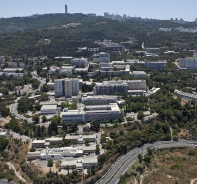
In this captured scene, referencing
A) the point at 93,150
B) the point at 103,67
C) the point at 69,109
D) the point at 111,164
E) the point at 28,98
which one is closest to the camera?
the point at 111,164

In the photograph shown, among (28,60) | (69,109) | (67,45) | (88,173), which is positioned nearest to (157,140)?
(88,173)

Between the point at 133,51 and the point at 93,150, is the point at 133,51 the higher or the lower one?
the higher one

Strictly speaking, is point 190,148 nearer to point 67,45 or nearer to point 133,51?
point 133,51

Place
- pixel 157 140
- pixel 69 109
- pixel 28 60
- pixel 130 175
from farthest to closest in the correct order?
pixel 28 60, pixel 69 109, pixel 157 140, pixel 130 175

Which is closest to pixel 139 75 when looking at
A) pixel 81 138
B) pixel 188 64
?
pixel 188 64

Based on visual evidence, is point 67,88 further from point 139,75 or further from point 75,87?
point 139,75

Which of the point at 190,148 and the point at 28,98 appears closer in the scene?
the point at 190,148
